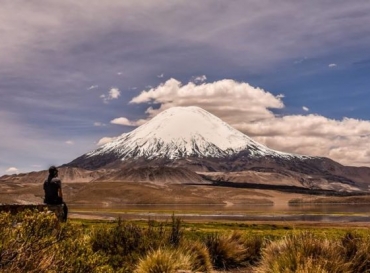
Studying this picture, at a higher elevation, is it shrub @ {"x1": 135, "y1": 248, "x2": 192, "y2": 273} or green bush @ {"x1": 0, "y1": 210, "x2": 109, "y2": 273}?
green bush @ {"x1": 0, "y1": 210, "x2": 109, "y2": 273}

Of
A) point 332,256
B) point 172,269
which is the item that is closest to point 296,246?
point 332,256

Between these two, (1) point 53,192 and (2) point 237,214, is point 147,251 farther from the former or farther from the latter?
(2) point 237,214

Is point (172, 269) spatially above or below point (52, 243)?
below

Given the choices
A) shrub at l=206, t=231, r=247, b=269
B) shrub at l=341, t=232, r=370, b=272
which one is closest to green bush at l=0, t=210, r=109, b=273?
shrub at l=341, t=232, r=370, b=272

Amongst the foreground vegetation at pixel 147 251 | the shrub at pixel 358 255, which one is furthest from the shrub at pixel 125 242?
the shrub at pixel 358 255

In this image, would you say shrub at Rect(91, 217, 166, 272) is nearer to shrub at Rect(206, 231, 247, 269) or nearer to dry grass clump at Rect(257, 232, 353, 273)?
shrub at Rect(206, 231, 247, 269)

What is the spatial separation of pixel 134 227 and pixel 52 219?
833 centimetres

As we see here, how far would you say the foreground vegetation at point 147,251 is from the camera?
7793 mm

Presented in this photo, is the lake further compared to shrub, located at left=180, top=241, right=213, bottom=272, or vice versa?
the lake

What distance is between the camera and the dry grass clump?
1197 centimetres

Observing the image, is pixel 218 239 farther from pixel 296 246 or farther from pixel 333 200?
pixel 333 200

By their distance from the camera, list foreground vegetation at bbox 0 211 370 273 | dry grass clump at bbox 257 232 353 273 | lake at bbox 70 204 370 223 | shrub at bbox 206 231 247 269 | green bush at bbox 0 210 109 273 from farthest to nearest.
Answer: lake at bbox 70 204 370 223 → shrub at bbox 206 231 247 269 → dry grass clump at bbox 257 232 353 273 → foreground vegetation at bbox 0 211 370 273 → green bush at bbox 0 210 109 273

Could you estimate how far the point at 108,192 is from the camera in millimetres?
181750

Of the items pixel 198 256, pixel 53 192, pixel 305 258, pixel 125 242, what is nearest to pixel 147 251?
pixel 125 242
